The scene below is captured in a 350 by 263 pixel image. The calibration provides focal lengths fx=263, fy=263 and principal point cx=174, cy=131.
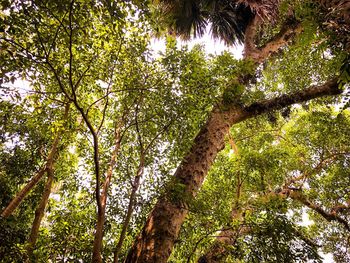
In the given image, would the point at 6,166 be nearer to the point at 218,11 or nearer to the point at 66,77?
the point at 66,77

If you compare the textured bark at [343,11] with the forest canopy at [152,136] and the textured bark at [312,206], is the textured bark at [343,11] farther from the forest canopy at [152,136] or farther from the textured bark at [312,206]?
the textured bark at [312,206]

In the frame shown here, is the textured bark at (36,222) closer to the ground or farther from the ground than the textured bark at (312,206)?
closer to the ground

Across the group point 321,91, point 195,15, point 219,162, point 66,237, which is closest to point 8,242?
point 66,237

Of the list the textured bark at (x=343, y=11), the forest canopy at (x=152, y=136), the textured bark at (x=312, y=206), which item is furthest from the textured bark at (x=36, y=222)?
the textured bark at (x=312, y=206)

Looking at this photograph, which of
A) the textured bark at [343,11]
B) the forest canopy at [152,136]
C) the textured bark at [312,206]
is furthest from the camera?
the textured bark at [312,206]

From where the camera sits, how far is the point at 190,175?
13.7 feet

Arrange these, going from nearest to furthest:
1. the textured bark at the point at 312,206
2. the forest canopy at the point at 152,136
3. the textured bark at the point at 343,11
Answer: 1. the textured bark at the point at 343,11
2. the forest canopy at the point at 152,136
3. the textured bark at the point at 312,206

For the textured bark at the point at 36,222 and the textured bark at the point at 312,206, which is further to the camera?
the textured bark at the point at 312,206

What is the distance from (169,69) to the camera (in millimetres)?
4238

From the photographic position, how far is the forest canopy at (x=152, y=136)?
3184 millimetres

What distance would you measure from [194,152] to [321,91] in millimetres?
2719

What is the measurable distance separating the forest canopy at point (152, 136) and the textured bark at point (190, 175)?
0.02 meters

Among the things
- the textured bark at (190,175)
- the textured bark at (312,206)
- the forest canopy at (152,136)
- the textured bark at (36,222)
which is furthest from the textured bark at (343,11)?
the textured bark at (312,206)

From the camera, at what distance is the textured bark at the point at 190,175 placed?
11.2 feet
